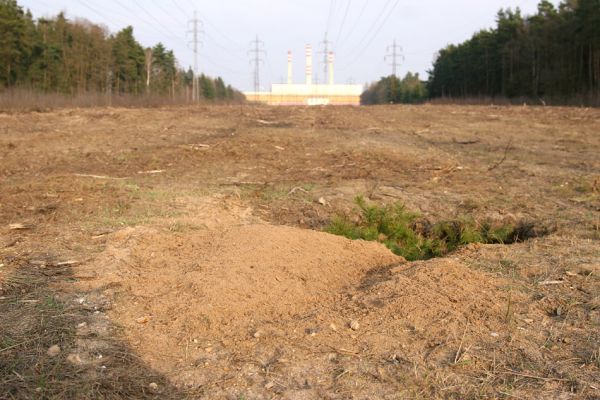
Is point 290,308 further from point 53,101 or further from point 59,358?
point 53,101

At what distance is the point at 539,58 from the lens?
40.7 m

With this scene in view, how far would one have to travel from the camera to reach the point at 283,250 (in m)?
4.31

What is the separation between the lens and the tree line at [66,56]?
2911 cm

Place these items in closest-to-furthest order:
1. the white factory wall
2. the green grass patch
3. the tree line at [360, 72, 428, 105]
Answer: the green grass patch
the tree line at [360, 72, 428, 105]
the white factory wall

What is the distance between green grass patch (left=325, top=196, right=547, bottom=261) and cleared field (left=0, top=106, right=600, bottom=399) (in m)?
0.20

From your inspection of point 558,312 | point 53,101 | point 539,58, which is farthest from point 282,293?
point 539,58

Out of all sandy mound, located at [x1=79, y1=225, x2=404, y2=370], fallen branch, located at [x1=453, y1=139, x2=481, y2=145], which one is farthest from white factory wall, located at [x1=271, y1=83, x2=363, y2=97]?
sandy mound, located at [x1=79, y1=225, x2=404, y2=370]

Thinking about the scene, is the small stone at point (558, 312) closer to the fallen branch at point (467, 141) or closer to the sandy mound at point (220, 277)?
the sandy mound at point (220, 277)

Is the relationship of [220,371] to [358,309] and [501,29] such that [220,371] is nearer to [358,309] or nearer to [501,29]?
[358,309]

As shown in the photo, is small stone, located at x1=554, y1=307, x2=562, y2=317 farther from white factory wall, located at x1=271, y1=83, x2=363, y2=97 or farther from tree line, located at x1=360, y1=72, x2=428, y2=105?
white factory wall, located at x1=271, y1=83, x2=363, y2=97

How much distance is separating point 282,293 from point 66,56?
36315 mm

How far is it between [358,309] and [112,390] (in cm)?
153

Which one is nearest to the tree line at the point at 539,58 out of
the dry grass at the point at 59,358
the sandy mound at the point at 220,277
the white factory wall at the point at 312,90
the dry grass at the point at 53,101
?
the dry grass at the point at 53,101

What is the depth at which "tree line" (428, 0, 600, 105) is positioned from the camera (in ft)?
110
